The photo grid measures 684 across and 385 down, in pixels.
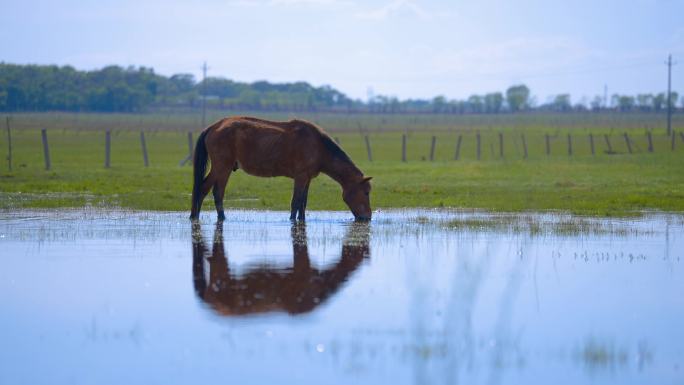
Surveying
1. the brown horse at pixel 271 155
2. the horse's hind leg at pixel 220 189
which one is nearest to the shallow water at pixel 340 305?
the horse's hind leg at pixel 220 189

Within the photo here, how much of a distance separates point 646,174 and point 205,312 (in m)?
26.5

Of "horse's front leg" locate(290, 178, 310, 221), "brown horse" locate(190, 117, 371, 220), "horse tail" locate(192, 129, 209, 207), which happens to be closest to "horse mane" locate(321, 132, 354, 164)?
"brown horse" locate(190, 117, 371, 220)

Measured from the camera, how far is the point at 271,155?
19.8 metres

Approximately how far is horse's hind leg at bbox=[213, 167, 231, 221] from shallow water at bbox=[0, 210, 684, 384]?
1.79m

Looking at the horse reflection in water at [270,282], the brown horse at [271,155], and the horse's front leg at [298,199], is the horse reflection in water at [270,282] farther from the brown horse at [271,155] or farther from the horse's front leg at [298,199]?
the brown horse at [271,155]

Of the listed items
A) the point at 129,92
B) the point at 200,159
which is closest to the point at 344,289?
the point at 200,159

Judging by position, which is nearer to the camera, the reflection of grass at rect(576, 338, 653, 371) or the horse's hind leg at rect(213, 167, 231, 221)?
the reflection of grass at rect(576, 338, 653, 371)

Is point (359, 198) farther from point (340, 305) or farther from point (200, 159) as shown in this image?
point (340, 305)

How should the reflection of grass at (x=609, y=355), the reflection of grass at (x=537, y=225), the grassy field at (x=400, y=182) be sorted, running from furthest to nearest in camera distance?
the grassy field at (x=400, y=182), the reflection of grass at (x=537, y=225), the reflection of grass at (x=609, y=355)

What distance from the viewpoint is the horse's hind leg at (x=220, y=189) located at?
19422 mm

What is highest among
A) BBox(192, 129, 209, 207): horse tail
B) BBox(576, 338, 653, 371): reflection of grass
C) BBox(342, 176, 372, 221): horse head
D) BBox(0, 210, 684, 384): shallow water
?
BBox(192, 129, 209, 207): horse tail

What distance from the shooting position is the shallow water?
826 cm

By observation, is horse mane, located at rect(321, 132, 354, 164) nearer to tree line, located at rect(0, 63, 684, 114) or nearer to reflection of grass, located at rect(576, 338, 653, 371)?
reflection of grass, located at rect(576, 338, 653, 371)

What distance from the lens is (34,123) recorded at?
266 ft
